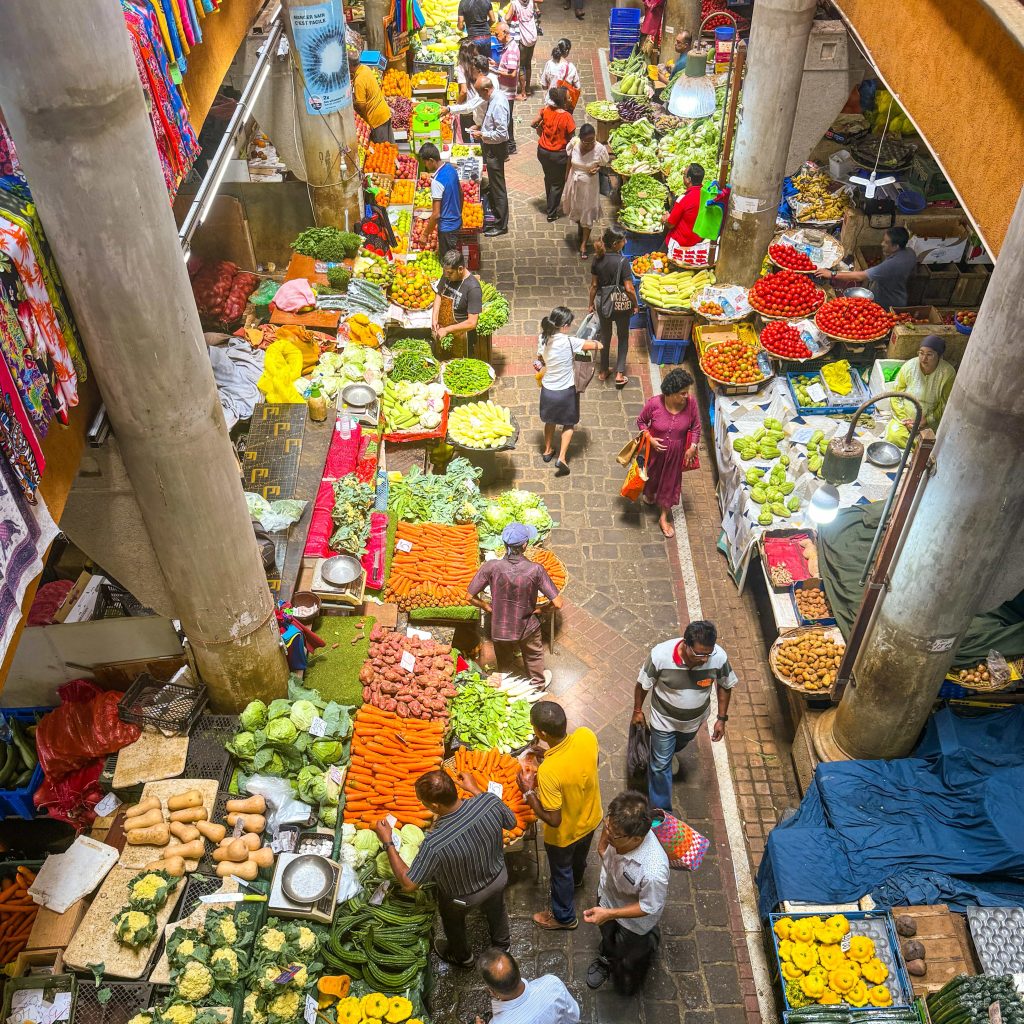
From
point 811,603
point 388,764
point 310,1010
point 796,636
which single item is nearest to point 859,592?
point 811,603

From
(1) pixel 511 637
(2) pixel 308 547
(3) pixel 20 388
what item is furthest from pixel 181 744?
(3) pixel 20 388

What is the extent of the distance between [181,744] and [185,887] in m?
1.01

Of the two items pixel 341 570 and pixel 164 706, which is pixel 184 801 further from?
pixel 341 570

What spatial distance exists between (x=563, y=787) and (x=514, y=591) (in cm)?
207

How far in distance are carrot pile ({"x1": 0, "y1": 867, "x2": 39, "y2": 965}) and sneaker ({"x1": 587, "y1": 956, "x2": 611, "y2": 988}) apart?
12.1 feet

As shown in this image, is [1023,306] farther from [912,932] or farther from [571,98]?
[571,98]

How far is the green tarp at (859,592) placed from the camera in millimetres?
7352

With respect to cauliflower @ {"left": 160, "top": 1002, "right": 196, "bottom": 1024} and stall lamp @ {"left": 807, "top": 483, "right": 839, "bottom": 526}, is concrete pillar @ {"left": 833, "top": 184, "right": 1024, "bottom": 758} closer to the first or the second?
stall lamp @ {"left": 807, "top": 483, "right": 839, "bottom": 526}

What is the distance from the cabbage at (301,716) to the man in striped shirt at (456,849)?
120 centimetres

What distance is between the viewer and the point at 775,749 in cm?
819

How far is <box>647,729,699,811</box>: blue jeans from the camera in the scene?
7195 mm

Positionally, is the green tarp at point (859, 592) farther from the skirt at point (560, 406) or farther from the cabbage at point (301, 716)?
the cabbage at point (301, 716)

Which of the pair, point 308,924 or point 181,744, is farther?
point 181,744

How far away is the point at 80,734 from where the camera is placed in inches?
267
